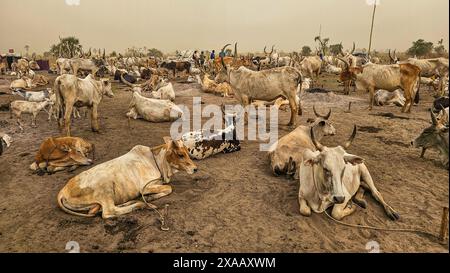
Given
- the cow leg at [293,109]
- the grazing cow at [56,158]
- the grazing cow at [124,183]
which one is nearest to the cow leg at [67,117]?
the grazing cow at [56,158]

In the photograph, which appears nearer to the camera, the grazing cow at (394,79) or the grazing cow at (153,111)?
the grazing cow at (153,111)

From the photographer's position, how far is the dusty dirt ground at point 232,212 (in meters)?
4.12

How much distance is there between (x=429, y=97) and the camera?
14922 mm

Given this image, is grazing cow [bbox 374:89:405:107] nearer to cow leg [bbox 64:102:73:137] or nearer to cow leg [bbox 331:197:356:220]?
cow leg [bbox 331:197:356:220]

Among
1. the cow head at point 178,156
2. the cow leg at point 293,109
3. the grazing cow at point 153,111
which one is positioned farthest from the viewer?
the grazing cow at point 153,111

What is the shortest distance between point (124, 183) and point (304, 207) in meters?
2.78

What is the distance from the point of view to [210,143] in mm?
7289

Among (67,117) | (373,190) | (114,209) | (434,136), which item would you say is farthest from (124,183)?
(434,136)

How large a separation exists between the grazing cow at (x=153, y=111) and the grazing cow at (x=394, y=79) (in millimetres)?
7293

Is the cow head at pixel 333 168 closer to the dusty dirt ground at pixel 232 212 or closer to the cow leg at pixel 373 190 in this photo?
the dusty dirt ground at pixel 232 212

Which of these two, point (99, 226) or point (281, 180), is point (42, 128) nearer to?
point (99, 226)
